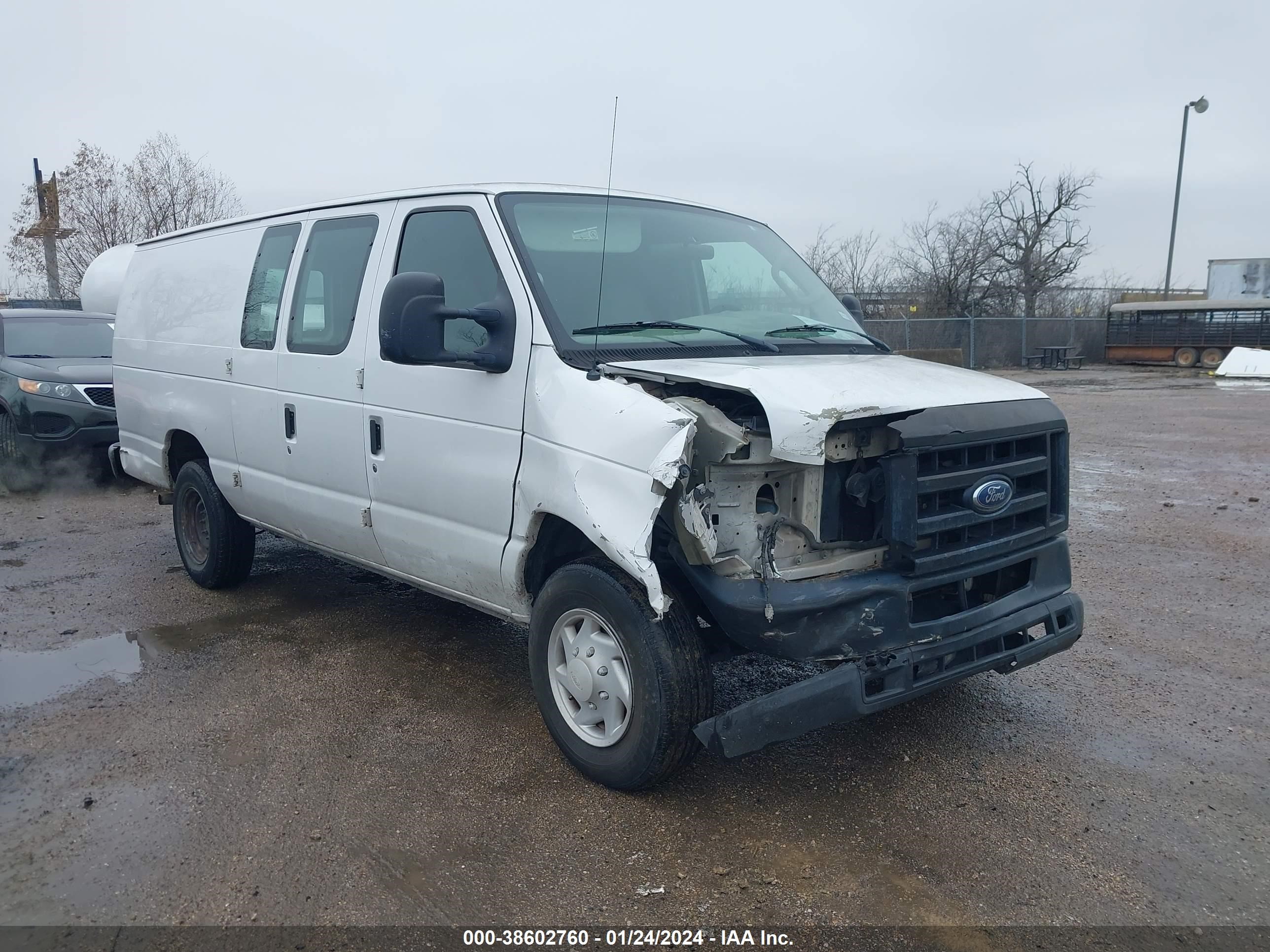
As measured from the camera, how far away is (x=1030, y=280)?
3812 centimetres

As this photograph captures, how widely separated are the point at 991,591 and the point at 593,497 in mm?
1619

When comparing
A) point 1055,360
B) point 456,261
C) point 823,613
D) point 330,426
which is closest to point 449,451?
point 456,261

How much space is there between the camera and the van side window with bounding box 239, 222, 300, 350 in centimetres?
528

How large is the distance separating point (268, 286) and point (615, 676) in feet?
10.5

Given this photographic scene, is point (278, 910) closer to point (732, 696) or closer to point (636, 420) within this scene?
point (636, 420)

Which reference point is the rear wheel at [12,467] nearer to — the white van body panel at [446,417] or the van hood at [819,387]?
the white van body panel at [446,417]

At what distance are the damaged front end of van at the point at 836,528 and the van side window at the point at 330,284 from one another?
174cm

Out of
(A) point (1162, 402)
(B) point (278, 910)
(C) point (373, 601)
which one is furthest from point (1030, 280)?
(B) point (278, 910)

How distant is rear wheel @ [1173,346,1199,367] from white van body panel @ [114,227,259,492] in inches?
1187

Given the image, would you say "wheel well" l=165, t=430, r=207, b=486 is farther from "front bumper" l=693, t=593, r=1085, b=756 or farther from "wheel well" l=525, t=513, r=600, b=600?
"front bumper" l=693, t=593, r=1085, b=756

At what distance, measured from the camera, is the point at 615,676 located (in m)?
3.54

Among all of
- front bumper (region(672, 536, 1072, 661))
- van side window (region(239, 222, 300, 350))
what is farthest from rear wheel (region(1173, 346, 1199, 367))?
front bumper (region(672, 536, 1072, 661))

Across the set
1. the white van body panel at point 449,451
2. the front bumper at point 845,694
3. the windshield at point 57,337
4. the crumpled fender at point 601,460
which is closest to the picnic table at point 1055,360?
the windshield at point 57,337

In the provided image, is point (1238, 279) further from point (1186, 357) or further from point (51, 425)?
point (51, 425)
